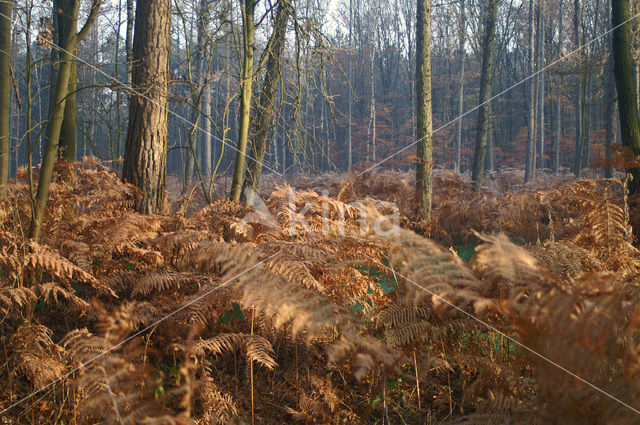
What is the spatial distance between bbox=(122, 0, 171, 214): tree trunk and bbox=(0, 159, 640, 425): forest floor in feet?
2.46

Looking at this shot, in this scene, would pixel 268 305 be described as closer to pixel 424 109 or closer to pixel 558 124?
pixel 424 109

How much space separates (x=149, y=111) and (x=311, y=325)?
3.60 m

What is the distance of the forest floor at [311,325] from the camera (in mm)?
1536

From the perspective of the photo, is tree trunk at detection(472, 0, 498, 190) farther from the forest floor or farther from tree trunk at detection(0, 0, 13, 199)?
tree trunk at detection(0, 0, 13, 199)

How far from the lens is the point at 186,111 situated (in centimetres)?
4100

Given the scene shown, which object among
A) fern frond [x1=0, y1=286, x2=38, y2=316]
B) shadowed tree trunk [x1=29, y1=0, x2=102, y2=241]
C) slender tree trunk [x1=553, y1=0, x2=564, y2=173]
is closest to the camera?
fern frond [x1=0, y1=286, x2=38, y2=316]

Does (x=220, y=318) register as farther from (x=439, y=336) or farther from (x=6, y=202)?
(x=6, y=202)

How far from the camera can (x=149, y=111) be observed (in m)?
4.70

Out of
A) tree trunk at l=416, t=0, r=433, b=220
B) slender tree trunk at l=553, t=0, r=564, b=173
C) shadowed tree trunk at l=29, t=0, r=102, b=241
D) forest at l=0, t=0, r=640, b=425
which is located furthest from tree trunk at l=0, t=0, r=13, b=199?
slender tree trunk at l=553, t=0, r=564, b=173

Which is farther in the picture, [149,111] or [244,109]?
[244,109]

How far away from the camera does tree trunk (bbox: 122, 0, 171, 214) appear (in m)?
4.68

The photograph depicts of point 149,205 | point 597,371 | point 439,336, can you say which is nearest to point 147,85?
point 149,205

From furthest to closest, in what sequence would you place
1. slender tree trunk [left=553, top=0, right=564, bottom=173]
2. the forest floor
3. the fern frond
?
slender tree trunk [left=553, top=0, right=564, bottom=173], the fern frond, the forest floor

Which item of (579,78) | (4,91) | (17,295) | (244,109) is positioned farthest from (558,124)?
(17,295)
